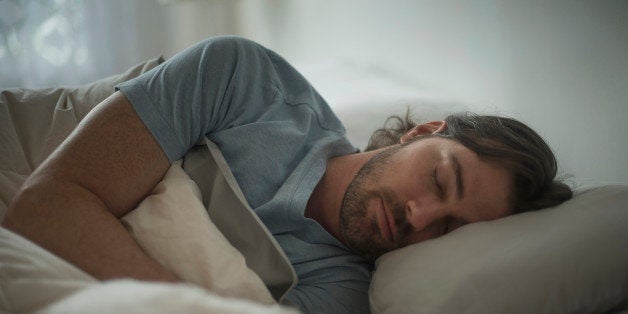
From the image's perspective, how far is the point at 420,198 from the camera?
2.87 feet

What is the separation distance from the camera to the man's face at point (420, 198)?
2.79 feet

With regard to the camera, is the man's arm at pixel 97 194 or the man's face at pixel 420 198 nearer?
the man's arm at pixel 97 194

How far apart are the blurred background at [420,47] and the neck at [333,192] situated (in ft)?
1.41

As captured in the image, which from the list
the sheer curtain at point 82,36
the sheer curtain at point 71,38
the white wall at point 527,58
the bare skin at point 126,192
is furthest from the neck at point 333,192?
the sheer curtain at point 71,38

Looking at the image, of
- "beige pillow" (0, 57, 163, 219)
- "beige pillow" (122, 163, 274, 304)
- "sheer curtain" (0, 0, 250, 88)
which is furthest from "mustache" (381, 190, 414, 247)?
"sheer curtain" (0, 0, 250, 88)

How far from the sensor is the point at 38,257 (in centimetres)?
55

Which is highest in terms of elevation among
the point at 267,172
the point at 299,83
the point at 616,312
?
the point at 299,83

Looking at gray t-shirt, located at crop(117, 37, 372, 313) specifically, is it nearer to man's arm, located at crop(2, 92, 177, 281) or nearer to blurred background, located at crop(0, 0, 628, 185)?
man's arm, located at crop(2, 92, 177, 281)

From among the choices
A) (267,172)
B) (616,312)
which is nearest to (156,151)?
(267,172)

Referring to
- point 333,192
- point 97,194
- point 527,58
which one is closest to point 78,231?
point 97,194

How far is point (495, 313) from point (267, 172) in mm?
461

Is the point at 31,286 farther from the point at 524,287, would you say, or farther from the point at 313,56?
the point at 313,56

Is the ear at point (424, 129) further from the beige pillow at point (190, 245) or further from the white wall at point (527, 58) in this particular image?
the beige pillow at point (190, 245)

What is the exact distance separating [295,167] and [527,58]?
0.67 m
